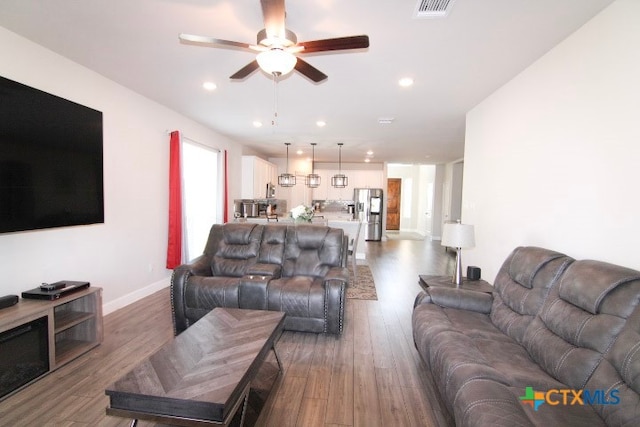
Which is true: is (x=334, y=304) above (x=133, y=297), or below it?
above

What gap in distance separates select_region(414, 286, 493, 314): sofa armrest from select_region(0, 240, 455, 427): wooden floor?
0.56 m

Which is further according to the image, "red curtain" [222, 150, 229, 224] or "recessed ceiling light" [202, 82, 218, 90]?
"red curtain" [222, 150, 229, 224]

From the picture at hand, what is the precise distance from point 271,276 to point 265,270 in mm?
123

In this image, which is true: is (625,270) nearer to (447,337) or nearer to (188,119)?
(447,337)

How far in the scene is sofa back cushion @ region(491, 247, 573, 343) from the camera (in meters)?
2.00

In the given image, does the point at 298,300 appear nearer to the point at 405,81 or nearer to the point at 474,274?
the point at 474,274

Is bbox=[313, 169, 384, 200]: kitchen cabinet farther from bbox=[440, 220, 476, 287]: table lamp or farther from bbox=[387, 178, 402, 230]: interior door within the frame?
bbox=[440, 220, 476, 287]: table lamp

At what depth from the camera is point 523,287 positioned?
222 centimetres

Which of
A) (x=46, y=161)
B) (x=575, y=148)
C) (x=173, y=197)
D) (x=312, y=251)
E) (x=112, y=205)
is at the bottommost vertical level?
(x=312, y=251)

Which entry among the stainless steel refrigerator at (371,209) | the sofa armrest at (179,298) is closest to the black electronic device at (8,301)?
the sofa armrest at (179,298)

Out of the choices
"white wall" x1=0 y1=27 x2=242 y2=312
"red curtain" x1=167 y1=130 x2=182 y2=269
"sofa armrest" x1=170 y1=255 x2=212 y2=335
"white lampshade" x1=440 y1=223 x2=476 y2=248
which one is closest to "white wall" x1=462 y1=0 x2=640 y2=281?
"white lampshade" x1=440 y1=223 x2=476 y2=248

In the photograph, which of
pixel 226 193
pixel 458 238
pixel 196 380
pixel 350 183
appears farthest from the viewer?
pixel 350 183

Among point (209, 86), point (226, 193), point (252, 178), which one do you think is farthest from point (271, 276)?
point (252, 178)

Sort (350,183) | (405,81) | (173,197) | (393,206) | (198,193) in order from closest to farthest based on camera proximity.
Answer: (405,81)
(173,197)
(198,193)
(350,183)
(393,206)
